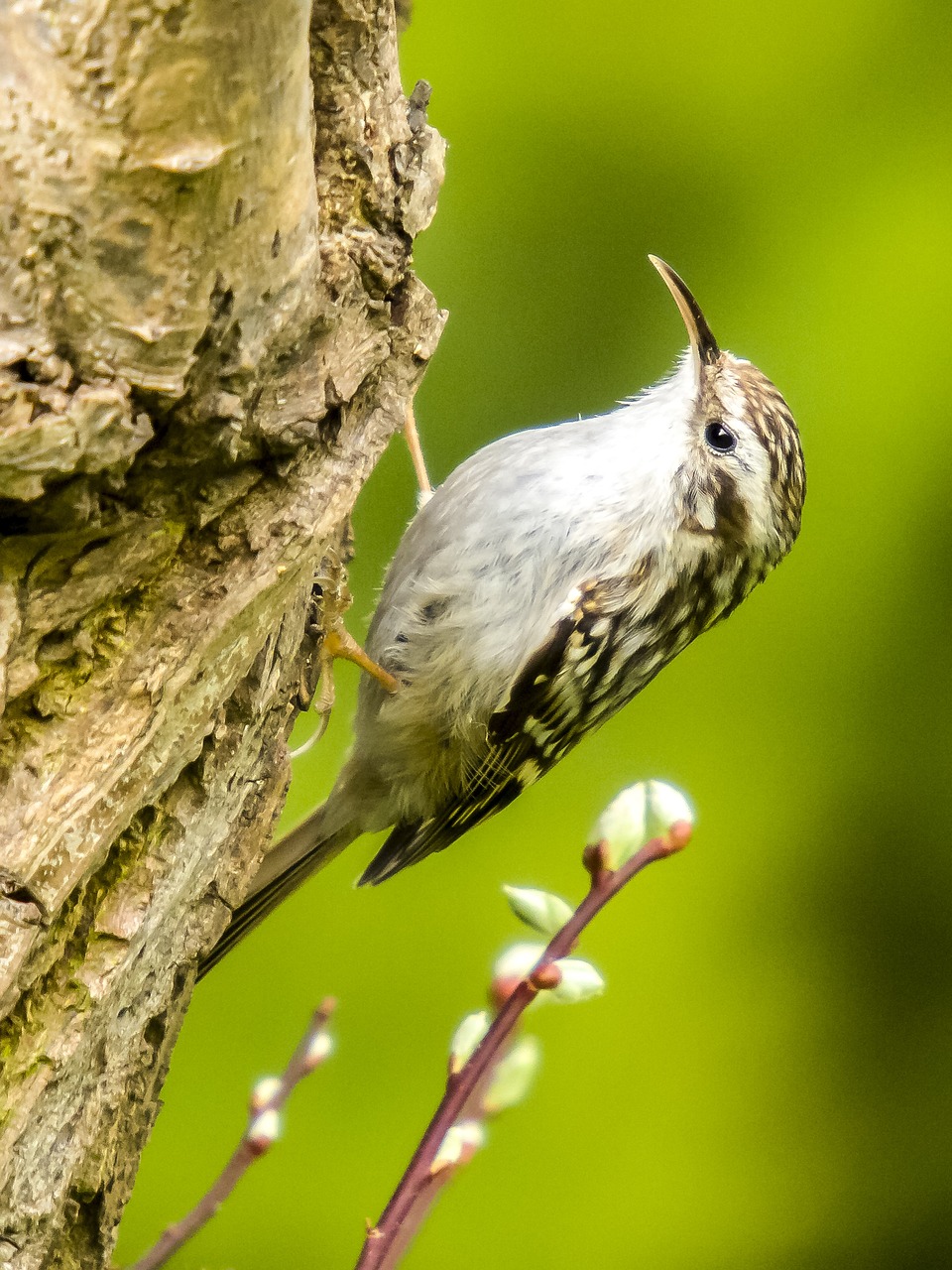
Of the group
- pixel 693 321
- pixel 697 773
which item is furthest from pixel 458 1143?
pixel 697 773

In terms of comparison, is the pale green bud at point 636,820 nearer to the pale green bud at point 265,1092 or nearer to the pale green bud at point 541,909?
the pale green bud at point 541,909

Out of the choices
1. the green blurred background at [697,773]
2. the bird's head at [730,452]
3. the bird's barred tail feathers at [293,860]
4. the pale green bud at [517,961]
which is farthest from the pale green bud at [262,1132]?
the green blurred background at [697,773]

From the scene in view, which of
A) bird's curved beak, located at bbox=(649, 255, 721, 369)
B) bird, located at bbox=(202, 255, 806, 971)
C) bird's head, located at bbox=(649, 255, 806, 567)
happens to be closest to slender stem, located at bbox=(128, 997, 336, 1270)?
bird, located at bbox=(202, 255, 806, 971)

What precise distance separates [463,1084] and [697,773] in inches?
54.2

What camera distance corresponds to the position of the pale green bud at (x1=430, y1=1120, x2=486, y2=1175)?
0.87 metres

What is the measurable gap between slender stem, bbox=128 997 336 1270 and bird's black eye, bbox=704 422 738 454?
2.75ft

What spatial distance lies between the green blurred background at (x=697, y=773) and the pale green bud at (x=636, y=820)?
1129mm

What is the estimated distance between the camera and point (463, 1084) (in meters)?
0.82

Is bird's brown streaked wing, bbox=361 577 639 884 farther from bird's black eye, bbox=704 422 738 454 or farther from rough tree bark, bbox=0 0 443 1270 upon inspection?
rough tree bark, bbox=0 0 443 1270

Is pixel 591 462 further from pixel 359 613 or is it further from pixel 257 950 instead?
pixel 257 950

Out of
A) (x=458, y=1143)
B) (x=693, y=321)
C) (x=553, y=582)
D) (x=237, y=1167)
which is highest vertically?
(x=693, y=321)

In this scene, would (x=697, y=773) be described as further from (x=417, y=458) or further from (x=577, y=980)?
(x=577, y=980)

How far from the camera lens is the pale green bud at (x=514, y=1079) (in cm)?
94

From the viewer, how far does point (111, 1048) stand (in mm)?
1018
